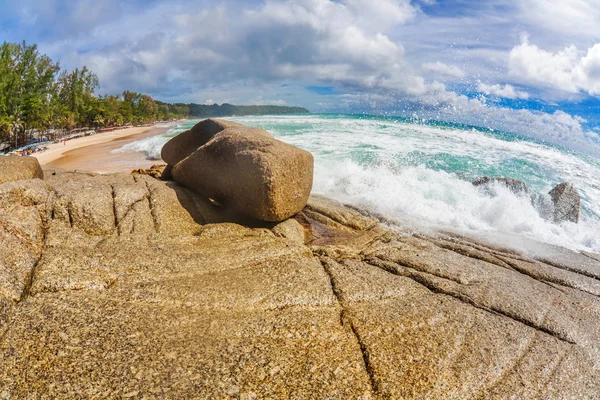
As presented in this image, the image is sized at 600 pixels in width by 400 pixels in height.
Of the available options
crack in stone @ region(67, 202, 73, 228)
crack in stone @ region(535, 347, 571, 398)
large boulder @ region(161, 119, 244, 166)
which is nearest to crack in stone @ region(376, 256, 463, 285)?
crack in stone @ region(535, 347, 571, 398)

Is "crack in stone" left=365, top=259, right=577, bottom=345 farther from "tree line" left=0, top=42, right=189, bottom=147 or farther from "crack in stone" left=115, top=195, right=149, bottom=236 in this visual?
"tree line" left=0, top=42, right=189, bottom=147

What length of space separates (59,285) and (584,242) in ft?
40.1

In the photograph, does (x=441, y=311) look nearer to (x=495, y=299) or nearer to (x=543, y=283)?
(x=495, y=299)

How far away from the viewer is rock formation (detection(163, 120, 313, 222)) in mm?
6555

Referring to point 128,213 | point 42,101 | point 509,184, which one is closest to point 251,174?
point 128,213

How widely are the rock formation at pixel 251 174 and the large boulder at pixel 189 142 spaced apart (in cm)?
247

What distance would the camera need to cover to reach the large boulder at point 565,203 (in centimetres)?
1087

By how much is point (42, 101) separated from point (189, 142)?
48.7 metres

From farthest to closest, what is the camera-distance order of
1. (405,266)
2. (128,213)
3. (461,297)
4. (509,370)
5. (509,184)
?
(509,184)
(128,213)
(405,266)
(461,297)
(509,370)

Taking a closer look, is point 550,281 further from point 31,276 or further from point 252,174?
point 31,276

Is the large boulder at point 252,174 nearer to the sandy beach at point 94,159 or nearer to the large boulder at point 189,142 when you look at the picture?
the large boulder at point 189,142

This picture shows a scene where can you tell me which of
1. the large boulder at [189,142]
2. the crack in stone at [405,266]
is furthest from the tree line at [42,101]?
the crack in stone at [405,266]

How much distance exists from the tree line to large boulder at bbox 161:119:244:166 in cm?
3514

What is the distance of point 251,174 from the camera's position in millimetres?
6617
